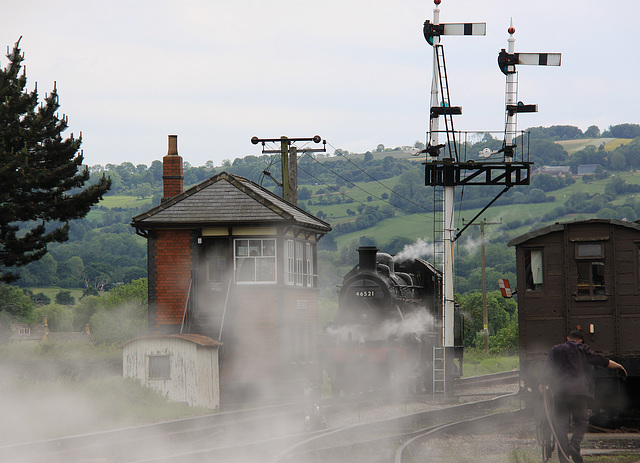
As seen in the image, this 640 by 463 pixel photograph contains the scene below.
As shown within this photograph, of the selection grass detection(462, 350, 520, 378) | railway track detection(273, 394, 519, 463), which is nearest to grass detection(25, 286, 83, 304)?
grass detection(462, 350, 520, 378)

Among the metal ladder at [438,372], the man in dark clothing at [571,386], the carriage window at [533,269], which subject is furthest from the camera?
the metal ladder at [438,372]

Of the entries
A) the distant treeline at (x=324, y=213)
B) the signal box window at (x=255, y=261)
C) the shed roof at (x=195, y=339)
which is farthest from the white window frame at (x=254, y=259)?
the distant treeline at (x=324, y=213)

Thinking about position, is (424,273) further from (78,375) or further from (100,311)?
(100,311)

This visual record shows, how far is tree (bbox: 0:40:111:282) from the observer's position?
22906 millimetres

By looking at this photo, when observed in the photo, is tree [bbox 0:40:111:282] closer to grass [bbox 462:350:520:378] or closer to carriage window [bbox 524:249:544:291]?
carriage window [bbox 524:249:544:291]

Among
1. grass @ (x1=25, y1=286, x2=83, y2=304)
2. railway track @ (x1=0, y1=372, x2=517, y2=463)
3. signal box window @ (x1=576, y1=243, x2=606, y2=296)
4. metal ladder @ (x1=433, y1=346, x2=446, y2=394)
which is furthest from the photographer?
grass @ (x1=25, y1=286, x2=83, y2=304)

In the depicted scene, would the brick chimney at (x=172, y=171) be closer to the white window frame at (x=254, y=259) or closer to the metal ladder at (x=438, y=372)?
the white window frame at (x=254, y=259)

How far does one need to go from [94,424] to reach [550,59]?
56.9 feet

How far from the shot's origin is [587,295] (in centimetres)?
1761

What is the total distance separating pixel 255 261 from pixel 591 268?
11141 mm

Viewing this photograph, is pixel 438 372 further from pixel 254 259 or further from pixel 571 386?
pixel 571 386

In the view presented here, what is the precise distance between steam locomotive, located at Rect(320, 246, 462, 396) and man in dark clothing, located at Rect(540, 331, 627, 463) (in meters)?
12.4

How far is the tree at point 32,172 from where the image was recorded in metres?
22.9

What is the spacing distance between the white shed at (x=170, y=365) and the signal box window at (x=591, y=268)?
10.3m
